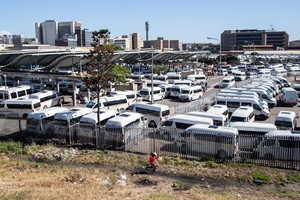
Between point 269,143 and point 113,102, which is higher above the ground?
point 113,102

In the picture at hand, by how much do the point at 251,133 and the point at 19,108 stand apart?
18.1 m

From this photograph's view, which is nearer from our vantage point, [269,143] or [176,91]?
[269,143]

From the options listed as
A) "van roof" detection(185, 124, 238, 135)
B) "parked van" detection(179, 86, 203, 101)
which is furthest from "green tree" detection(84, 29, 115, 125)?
"parked van" detection(179, 86, 203, 101)

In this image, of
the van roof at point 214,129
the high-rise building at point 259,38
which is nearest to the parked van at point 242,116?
the van roof at point 214,129

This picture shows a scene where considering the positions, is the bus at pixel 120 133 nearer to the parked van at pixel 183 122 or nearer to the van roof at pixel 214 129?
the parked van at pixel 183 122

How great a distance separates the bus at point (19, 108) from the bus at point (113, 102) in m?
4.34

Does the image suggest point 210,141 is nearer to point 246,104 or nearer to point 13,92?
point 246,104

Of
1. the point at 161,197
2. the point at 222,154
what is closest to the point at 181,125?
the point at 222,154

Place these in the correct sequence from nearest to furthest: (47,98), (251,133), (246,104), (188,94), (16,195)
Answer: (16,195) < (251,133) < (246,104) < (47,98) < (188,94)

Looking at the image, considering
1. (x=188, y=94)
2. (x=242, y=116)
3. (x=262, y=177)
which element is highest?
(x=188, y=94)

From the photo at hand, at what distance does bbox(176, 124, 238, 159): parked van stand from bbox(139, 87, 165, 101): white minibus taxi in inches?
711

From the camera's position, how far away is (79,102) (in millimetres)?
33938

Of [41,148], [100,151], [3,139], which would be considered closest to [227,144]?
[100,151]

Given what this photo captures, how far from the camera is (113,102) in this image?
94.0 feet
